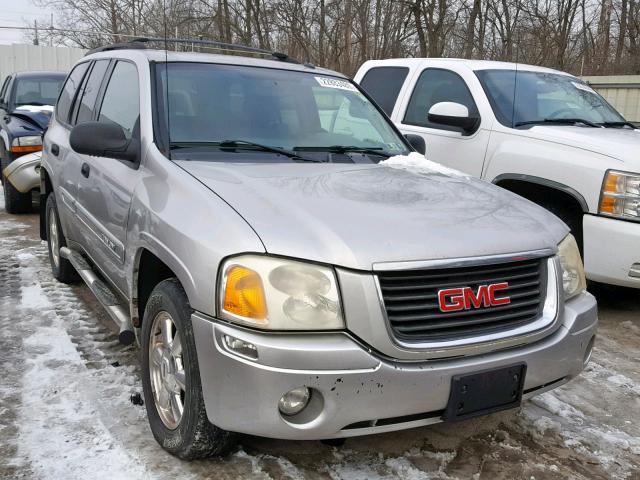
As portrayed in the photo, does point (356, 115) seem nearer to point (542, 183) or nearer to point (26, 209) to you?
point (542, 183)

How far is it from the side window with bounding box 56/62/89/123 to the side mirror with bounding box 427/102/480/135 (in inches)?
105

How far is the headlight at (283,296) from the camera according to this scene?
227cm

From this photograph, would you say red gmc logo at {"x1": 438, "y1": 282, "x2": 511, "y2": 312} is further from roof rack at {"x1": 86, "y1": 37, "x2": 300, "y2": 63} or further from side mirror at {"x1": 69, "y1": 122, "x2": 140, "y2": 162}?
roof rack at {"x1": 86, "y1": 37, "x2": 300, "y2": 63}

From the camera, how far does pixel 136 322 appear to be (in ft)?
10.5

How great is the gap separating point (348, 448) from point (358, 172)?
130cm

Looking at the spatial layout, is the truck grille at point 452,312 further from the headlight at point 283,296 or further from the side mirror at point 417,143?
the side mirror at point 417,143

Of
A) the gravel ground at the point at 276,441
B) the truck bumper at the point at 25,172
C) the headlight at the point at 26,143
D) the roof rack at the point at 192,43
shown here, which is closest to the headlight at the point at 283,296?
the gravel ground at the point at 276,441

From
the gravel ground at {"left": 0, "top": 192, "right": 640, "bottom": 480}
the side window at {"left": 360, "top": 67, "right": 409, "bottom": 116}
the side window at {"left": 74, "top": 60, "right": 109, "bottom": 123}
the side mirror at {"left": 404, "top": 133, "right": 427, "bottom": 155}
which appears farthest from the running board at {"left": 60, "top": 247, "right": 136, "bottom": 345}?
the side window at {"left": 360, "top": 67, "right": 409, "bottom": 116}

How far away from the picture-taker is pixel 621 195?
4.45 metres

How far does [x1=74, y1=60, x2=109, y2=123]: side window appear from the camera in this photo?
4349mm

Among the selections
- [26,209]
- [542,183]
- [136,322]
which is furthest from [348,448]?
[26,209]

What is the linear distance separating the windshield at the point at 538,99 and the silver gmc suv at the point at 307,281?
7.47 feet

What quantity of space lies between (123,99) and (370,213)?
194 cm

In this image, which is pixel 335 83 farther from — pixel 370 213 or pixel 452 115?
pixel 370 213
